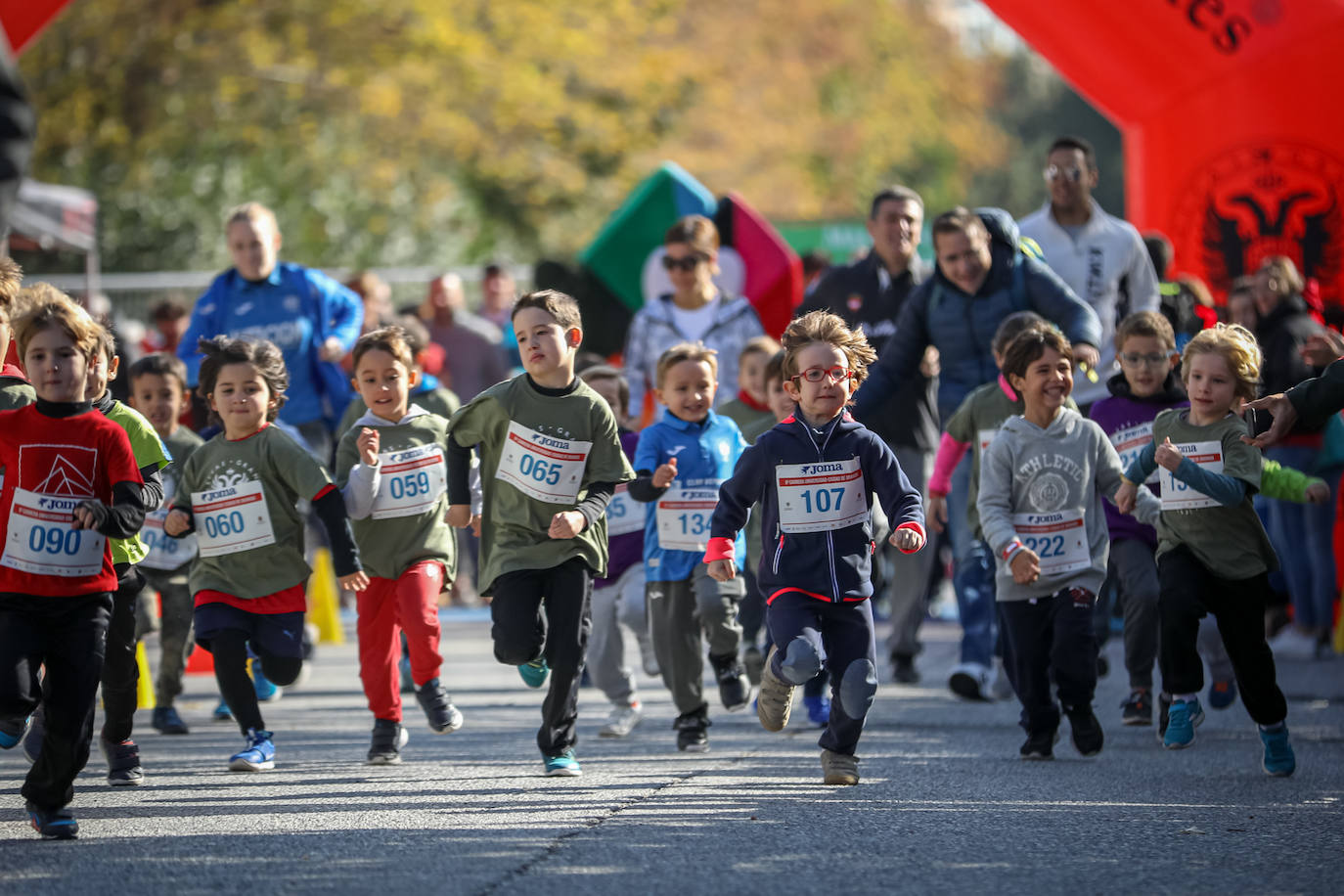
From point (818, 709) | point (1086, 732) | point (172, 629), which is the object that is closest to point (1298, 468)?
point (818, 709)

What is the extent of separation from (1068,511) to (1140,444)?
34.6 inches

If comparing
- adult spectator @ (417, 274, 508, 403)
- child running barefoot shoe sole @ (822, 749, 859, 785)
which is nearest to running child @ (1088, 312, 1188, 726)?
child running barefoot shoe sole @ (822, 749, 859, 785)

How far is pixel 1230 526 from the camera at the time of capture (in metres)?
7.24

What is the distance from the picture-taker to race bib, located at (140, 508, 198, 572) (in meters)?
8.59

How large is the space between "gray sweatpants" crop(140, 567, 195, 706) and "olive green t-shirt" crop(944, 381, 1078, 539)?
138 inches

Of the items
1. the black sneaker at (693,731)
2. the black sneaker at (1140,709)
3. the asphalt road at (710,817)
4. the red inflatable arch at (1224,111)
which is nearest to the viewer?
the asphalt road at (710,817)

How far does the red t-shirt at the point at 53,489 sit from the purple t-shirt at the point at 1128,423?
13.7 feet

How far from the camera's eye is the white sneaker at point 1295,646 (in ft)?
36.5

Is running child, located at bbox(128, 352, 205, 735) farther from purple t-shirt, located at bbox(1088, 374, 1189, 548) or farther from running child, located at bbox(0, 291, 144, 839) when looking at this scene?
purple t-shirt, located at bbox(1088, 374, 1189, 548)

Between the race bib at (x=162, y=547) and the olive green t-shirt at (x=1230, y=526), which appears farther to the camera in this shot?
the race bib at (x=162, y=547)

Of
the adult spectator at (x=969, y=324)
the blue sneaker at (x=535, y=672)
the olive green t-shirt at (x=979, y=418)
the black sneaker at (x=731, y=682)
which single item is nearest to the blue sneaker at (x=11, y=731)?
the blue sneaker at (x=535, y=672)

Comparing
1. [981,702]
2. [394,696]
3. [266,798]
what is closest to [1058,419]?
[981,702]

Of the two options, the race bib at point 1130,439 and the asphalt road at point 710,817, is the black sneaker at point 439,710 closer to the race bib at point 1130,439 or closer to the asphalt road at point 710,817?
the asphalt road at point 710,817

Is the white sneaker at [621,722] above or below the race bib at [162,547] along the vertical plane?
below
